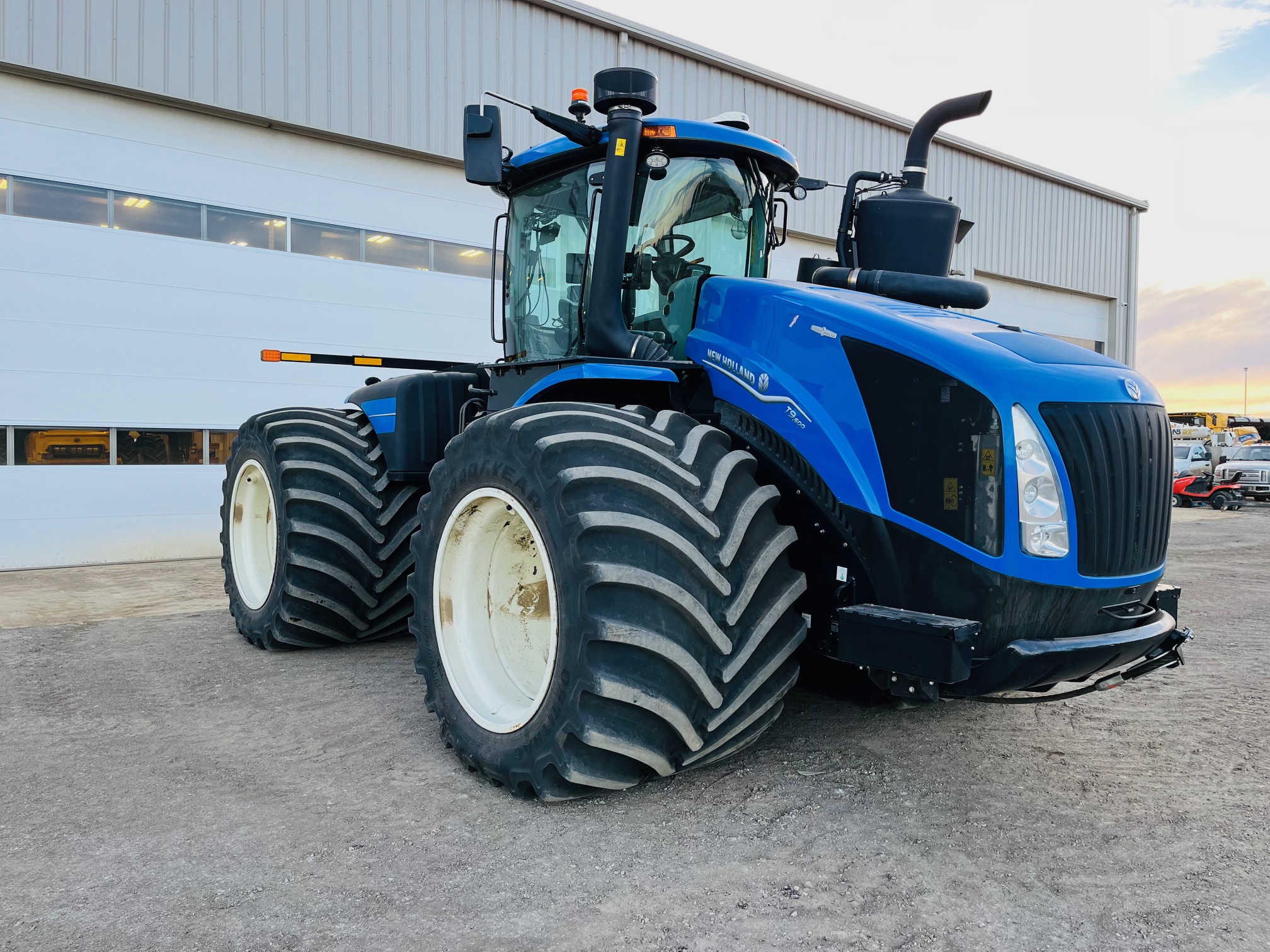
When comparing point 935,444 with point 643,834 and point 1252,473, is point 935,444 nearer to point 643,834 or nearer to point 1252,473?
point 643,834

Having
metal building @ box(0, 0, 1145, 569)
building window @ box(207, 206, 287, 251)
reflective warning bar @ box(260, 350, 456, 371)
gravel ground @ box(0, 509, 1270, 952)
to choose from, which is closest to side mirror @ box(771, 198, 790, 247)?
gravel ground @ box(0, 509, 1270, 952)

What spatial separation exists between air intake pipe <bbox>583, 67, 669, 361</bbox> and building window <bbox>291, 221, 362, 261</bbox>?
8.84 meters

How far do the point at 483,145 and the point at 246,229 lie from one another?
28.5 feet

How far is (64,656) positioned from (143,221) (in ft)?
22.2

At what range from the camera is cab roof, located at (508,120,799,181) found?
12.6ft

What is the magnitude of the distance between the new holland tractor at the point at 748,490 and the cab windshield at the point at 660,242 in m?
0.01

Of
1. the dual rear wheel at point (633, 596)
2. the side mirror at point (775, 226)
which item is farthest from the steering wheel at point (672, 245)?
the dual rear wheel at point (633, 596)

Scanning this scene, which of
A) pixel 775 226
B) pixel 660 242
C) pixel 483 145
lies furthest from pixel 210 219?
pixel 660 242

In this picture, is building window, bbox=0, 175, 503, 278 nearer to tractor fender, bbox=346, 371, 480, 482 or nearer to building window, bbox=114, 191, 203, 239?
building window, bbox=114, 191, 203, 239

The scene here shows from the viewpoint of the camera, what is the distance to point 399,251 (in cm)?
1237

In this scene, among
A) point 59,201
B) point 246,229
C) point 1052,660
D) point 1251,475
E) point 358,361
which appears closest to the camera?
point 1052,660

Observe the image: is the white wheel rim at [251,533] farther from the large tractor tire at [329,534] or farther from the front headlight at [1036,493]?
the front headlight at [1036,493]

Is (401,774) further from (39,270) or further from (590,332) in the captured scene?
(39,270)

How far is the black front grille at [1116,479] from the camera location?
285 cm
